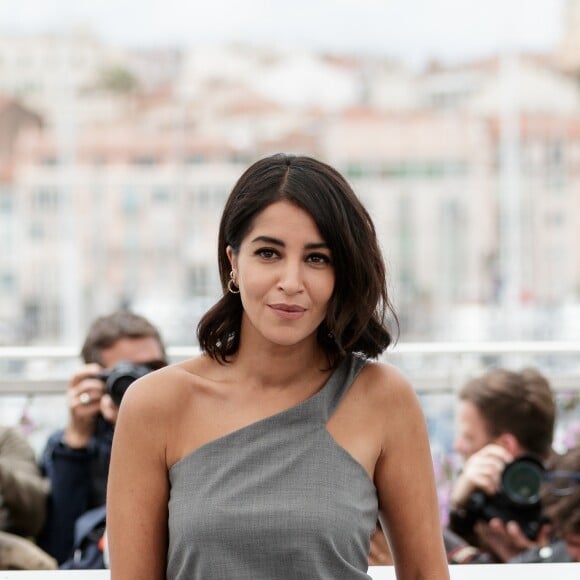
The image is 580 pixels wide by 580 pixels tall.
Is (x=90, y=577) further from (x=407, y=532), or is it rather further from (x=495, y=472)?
(x=495, y=472)

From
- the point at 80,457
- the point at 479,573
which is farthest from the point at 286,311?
the point at 80,457

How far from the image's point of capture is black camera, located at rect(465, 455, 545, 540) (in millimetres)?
2012

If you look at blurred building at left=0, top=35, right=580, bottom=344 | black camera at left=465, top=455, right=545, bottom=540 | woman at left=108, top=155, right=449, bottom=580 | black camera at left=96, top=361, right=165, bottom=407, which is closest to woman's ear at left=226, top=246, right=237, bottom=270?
woman at left=108, top=155, right=449, bottom=580

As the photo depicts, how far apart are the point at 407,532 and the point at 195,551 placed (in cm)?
21

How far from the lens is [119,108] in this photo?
38031mm

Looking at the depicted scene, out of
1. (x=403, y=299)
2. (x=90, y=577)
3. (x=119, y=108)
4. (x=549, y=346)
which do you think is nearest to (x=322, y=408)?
(x=90, y=577)

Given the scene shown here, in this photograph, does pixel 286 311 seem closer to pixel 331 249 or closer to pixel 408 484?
pixel 331 249

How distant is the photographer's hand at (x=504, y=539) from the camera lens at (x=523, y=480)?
46 mm

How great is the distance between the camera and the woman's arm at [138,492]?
3.70ft

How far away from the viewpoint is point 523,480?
204 centimetres

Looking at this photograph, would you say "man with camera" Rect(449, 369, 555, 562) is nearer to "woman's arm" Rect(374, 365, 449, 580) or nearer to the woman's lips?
"woman's arm" Rect(374, 365, 449, 580)

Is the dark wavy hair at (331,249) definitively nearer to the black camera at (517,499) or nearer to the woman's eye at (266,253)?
the woman's eye at (266,253)

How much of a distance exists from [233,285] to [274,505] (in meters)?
0.23

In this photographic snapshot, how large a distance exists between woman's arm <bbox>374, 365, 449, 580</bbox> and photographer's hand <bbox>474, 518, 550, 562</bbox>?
0.87m
